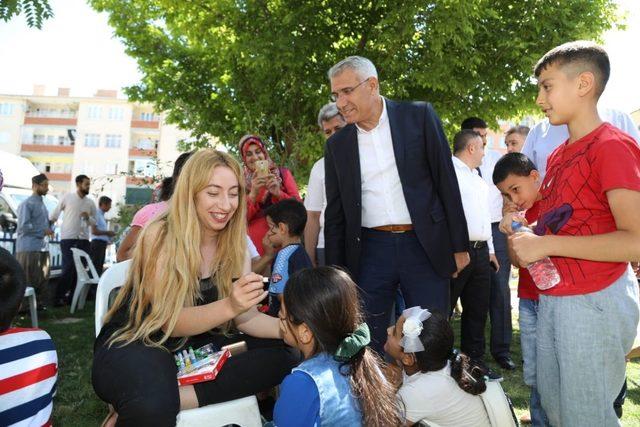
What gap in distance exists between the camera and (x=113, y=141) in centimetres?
5869

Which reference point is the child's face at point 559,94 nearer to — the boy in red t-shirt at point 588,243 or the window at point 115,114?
the boy in red t-shirt at point 588,243

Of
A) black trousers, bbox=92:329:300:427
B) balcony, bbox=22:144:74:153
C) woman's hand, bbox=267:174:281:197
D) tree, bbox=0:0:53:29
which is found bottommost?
black trousers, bbox=92:329:300:427

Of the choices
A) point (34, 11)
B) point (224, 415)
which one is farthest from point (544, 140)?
point (34, 11)

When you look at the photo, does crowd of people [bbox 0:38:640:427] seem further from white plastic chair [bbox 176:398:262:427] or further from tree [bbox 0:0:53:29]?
tree [bbox 0:0:53:29]

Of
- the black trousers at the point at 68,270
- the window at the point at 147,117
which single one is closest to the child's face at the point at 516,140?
the black trousers at the point at 68,270

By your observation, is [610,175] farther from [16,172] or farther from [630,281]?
[16,172]

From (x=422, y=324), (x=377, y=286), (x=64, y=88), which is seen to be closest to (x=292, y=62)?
(x=377, y=286)

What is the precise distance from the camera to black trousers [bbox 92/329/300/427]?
2.12m

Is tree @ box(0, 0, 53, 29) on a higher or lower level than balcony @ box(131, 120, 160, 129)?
lower

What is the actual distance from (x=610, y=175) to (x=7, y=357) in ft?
7.13

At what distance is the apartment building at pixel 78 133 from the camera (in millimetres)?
58375

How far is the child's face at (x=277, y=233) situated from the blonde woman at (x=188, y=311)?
1.08 metres

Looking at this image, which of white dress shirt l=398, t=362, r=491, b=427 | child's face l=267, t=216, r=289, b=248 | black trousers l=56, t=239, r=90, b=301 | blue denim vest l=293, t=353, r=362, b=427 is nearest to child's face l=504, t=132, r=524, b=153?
child's face l=267, t=216, r=289, b=248

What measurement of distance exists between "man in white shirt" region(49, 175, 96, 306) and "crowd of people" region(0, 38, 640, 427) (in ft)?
17.1
